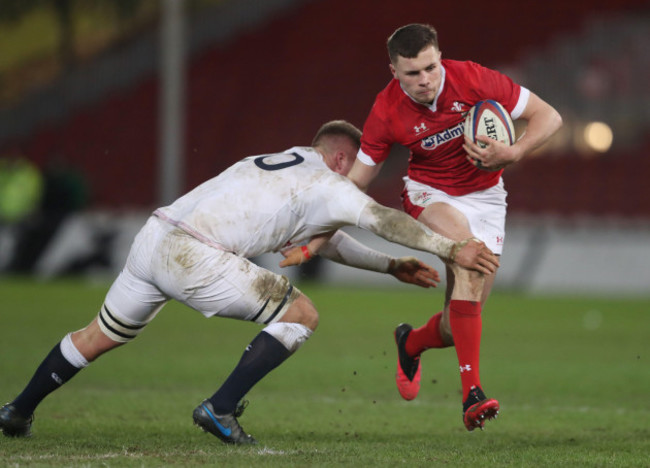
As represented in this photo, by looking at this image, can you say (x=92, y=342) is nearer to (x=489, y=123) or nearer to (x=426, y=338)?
(x=426, y=338)

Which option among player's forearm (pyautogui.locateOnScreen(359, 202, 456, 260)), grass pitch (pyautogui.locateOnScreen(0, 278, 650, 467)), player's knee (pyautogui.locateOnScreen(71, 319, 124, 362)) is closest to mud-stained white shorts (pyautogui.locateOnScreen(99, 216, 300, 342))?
player's knee (pyautogui.locateOnScreen(71, 319, 124, 362))

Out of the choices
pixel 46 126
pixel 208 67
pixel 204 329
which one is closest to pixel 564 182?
pixel 208 67

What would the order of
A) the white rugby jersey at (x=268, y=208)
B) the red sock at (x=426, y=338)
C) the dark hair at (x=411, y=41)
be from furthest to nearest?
the red sock at (x=426, y=338) → the dark hair at (x=411, y=41) → the white rugby jersey at (x=268, y=208)

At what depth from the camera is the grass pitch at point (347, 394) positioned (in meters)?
5.85

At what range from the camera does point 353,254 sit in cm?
666

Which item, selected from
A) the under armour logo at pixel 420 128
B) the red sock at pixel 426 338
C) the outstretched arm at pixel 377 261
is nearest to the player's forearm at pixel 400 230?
the outstretched arm at pixel 377 261

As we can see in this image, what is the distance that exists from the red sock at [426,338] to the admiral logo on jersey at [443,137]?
121 centimetres

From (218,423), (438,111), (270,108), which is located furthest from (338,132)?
(270,108)

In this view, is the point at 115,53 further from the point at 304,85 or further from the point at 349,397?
the point at 349,397

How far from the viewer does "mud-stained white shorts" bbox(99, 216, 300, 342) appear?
5.84 meters

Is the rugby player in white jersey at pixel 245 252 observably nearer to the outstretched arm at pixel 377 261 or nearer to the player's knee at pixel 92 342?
the player's knee at pixel 92 342

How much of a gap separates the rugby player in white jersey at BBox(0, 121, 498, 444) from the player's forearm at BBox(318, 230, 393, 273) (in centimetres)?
48

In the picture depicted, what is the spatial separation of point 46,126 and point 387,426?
2396 centimetres

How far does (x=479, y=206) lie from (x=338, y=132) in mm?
1079
